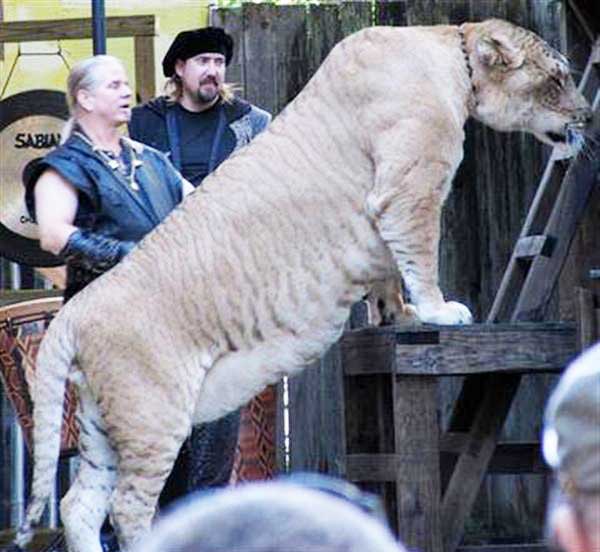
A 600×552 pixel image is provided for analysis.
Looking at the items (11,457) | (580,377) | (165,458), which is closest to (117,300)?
(165,458)

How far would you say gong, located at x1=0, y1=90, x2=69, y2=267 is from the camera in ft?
30.1

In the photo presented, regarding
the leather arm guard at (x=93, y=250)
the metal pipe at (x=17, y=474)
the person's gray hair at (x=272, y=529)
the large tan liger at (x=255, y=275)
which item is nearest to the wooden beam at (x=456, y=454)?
the large tan liger at (x=255, y=275)

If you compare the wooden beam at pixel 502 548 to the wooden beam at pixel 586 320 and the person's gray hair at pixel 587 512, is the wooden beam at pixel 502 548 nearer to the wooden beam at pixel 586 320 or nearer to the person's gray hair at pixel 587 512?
the wooden beam at pixel 586 320

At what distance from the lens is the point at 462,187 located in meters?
9.16

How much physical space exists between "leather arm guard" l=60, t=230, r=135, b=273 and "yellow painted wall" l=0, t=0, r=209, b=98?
8.26ft

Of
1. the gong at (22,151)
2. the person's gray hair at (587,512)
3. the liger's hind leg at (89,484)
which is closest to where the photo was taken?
the person's gray hair at (587,512)

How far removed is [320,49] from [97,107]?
2.50 meters

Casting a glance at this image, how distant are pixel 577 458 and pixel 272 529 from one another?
0.37 m

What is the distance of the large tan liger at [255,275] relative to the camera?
6320 mm

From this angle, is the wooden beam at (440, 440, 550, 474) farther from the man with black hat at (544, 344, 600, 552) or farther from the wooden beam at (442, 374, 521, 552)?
the man with black hat at (544, 344, 600, 552)

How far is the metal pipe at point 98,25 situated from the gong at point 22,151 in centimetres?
98

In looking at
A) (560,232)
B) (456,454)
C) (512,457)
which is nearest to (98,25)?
(560,232)

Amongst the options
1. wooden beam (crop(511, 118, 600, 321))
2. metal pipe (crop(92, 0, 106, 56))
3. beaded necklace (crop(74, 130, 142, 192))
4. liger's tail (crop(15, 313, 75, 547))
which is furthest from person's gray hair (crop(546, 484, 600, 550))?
metal pipe (crop(92, 0, 106, 56))

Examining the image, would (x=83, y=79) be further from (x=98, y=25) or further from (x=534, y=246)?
(x=534, y=246)
